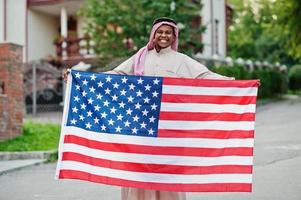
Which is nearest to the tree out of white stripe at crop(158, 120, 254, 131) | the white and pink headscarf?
the white and pink headscarf

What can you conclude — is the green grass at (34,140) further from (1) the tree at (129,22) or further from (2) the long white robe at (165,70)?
(2) the long white robe at (165,70)

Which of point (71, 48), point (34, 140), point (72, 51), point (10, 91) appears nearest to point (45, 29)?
point (71, 48)

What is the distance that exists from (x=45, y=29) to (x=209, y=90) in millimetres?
24944

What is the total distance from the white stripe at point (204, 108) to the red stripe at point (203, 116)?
0.03 meters

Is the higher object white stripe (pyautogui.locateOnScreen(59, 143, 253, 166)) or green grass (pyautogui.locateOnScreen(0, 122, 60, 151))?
white stripe (pyautogui.locateOnScreen(59, 143, 253, 166))

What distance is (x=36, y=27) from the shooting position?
28.5m

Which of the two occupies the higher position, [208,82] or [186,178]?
[208,82]

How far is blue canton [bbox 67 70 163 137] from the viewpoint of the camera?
211 inches

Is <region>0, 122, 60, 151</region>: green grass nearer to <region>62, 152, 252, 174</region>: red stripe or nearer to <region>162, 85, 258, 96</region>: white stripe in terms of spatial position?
<region>62, 152, 252, 174</region>: red stripe

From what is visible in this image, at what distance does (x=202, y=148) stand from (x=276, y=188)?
2361 millimetres

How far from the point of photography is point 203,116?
539 cm

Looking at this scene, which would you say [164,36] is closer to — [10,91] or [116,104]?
[116,104]

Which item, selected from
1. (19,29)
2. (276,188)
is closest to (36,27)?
(19,29)

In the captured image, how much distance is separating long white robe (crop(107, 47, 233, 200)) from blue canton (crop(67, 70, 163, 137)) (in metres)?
0.12
